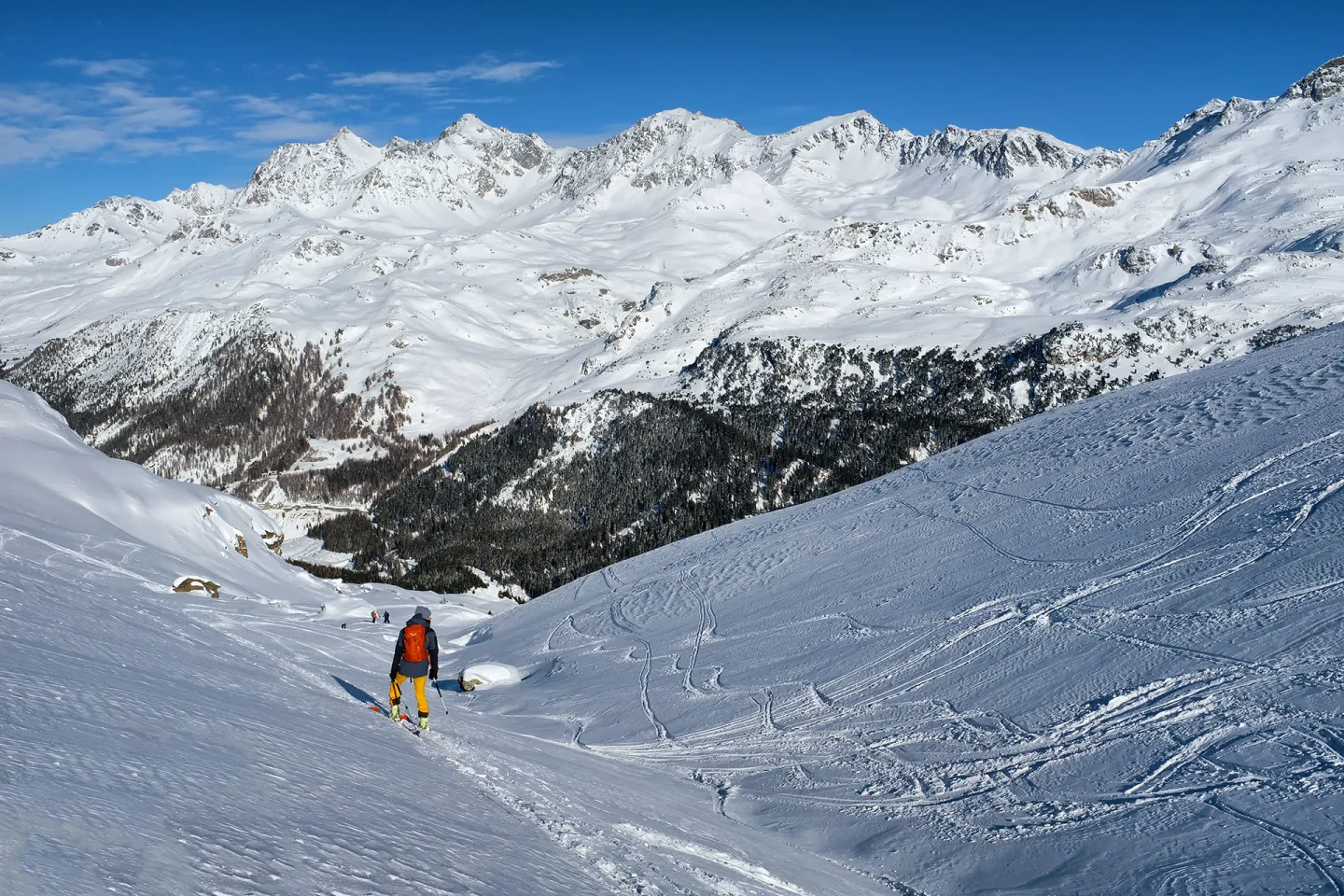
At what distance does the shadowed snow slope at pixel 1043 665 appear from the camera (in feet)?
46.4

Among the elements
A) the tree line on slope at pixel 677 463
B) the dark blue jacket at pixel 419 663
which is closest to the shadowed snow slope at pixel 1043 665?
the dark blue jacket at pixel 419 663

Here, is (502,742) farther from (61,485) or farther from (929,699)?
(61,485)

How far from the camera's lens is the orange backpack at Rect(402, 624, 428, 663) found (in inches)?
670

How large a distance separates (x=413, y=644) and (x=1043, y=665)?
557 inches

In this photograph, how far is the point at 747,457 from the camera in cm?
17112

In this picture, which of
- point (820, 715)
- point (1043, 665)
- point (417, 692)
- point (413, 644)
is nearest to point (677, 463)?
point (820, 715)

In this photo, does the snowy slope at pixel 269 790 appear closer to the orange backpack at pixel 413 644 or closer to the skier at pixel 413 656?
the skier at pixel 413 656

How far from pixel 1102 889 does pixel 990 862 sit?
5.83ft

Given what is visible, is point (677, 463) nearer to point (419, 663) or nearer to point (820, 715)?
point (820, 715)

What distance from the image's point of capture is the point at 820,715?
2136cm

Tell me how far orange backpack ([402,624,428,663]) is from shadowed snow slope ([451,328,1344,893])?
654cm

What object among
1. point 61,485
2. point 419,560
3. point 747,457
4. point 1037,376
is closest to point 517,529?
point 419,560

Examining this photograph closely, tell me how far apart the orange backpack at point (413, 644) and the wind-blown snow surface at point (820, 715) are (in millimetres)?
1640

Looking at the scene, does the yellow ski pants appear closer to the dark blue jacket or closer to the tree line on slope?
the dark blue jacket
